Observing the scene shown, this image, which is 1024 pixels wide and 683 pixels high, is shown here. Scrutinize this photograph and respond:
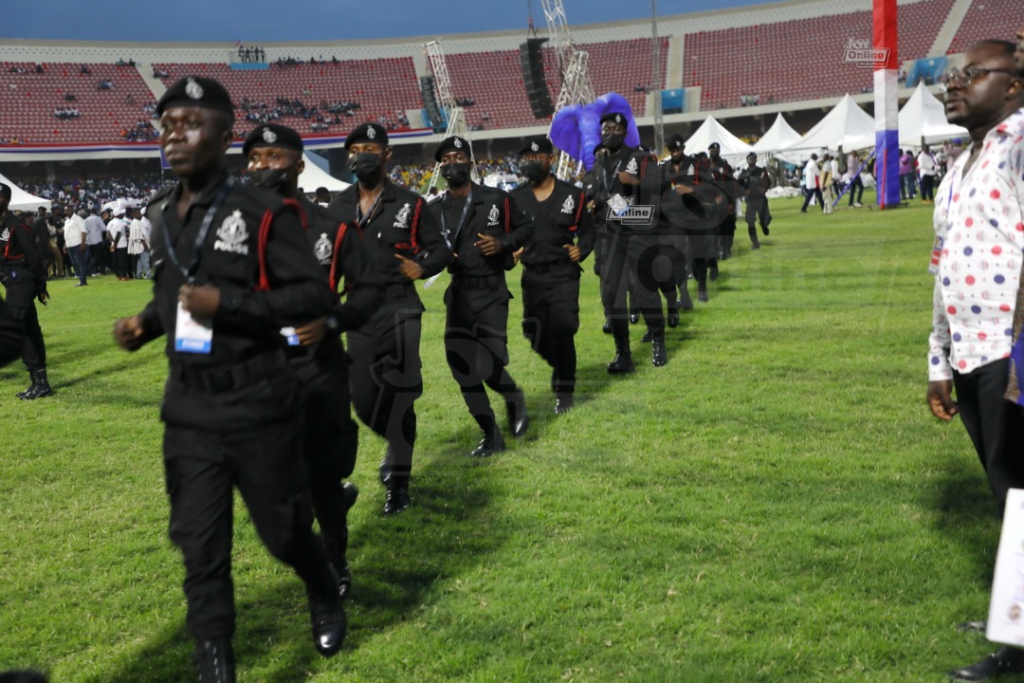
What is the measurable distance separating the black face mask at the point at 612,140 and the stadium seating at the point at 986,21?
2317 inches

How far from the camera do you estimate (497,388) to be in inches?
275

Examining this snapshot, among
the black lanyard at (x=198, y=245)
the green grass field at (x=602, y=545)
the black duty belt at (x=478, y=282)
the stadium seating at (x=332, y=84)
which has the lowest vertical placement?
the green grass field at (x=602, y=545)

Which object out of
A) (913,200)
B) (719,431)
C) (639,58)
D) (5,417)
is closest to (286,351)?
(719,431)

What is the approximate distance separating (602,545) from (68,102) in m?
63.9

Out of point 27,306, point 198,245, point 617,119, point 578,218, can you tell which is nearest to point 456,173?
point 578,218

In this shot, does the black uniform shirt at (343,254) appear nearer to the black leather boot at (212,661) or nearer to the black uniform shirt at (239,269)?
the black uniform shirt at (239,269)

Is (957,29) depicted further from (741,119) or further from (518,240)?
(518,240)

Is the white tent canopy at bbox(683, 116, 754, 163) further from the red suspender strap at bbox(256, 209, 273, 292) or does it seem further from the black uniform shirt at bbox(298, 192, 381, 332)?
the red suspender strap at bbox(256, 209, 273, 292)

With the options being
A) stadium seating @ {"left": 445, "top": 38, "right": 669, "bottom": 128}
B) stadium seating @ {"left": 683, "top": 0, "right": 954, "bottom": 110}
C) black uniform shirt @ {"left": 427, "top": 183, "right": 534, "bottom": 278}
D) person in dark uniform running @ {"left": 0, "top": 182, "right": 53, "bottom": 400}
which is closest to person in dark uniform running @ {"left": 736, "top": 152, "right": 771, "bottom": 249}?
black uniform shirt @ {"left": 427, "top": 183, "right": 534, "bottom": 278}

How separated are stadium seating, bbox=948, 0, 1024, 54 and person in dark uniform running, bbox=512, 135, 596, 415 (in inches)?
2367

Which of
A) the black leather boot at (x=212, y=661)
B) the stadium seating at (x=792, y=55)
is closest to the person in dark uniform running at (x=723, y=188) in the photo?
the black leather boot at (x=212, y=661)

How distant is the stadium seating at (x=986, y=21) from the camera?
59.1m

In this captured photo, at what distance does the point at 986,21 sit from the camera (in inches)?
2409

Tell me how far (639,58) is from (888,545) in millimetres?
71981
